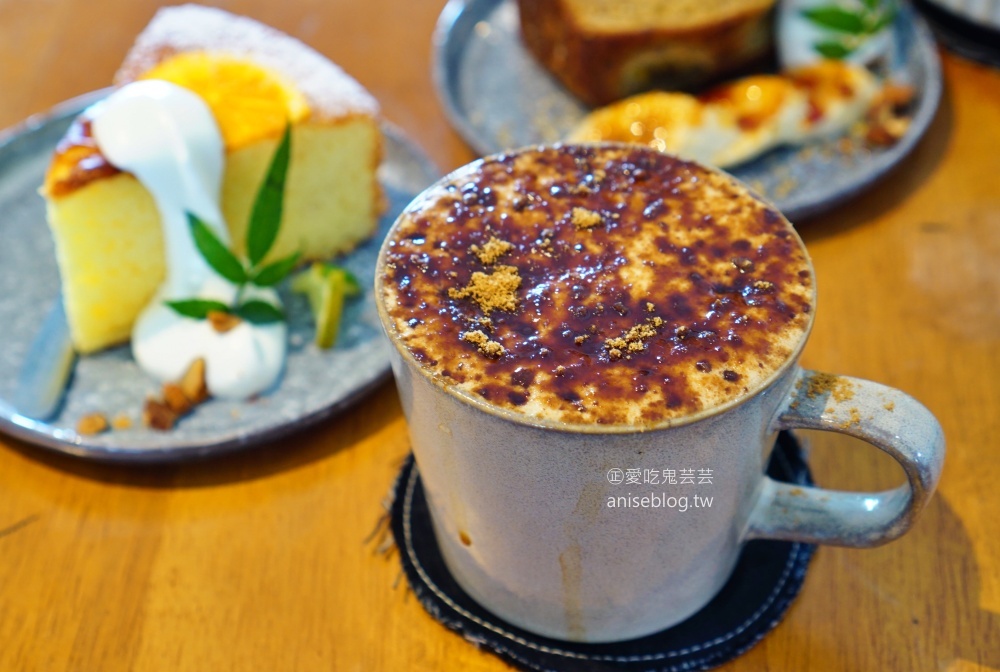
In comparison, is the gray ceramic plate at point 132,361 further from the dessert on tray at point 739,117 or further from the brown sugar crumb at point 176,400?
the dessert on tray at point 739,117

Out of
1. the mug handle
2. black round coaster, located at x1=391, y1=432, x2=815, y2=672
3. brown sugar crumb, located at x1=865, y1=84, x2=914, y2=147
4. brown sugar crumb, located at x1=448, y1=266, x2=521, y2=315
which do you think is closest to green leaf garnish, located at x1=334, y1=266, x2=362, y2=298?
black round coaster, located at x1=391, y1=432, x2=815, y2=672

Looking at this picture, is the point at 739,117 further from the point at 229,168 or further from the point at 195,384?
the point at 195,384

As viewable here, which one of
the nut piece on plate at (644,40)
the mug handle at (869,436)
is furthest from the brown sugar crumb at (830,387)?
the nut piece on plate at (644,40)

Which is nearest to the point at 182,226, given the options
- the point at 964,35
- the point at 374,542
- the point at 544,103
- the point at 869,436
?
the point at 374,542

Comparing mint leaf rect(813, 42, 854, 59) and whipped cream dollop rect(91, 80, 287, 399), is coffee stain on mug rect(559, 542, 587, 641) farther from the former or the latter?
mint leaf rect(813, 42, 854, 59)

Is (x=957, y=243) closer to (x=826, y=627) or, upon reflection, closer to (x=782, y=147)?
(x=782, y=147)

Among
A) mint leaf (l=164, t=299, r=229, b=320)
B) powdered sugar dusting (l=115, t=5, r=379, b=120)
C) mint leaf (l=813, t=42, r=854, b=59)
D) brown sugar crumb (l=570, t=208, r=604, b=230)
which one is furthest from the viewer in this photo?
mint leaf (l=813, t=42, r=854, b=59)

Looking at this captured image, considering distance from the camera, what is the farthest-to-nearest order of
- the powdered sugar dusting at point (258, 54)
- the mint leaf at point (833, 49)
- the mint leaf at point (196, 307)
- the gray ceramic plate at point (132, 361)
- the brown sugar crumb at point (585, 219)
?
the mint leaf at point (833, 49) → the powdered sugar dusting at point (258, 54) → the mint leaf at point (196, 307) → the gray ceramic plate at point (132, 361) → the brown sugar crumb at point (585, 219)
